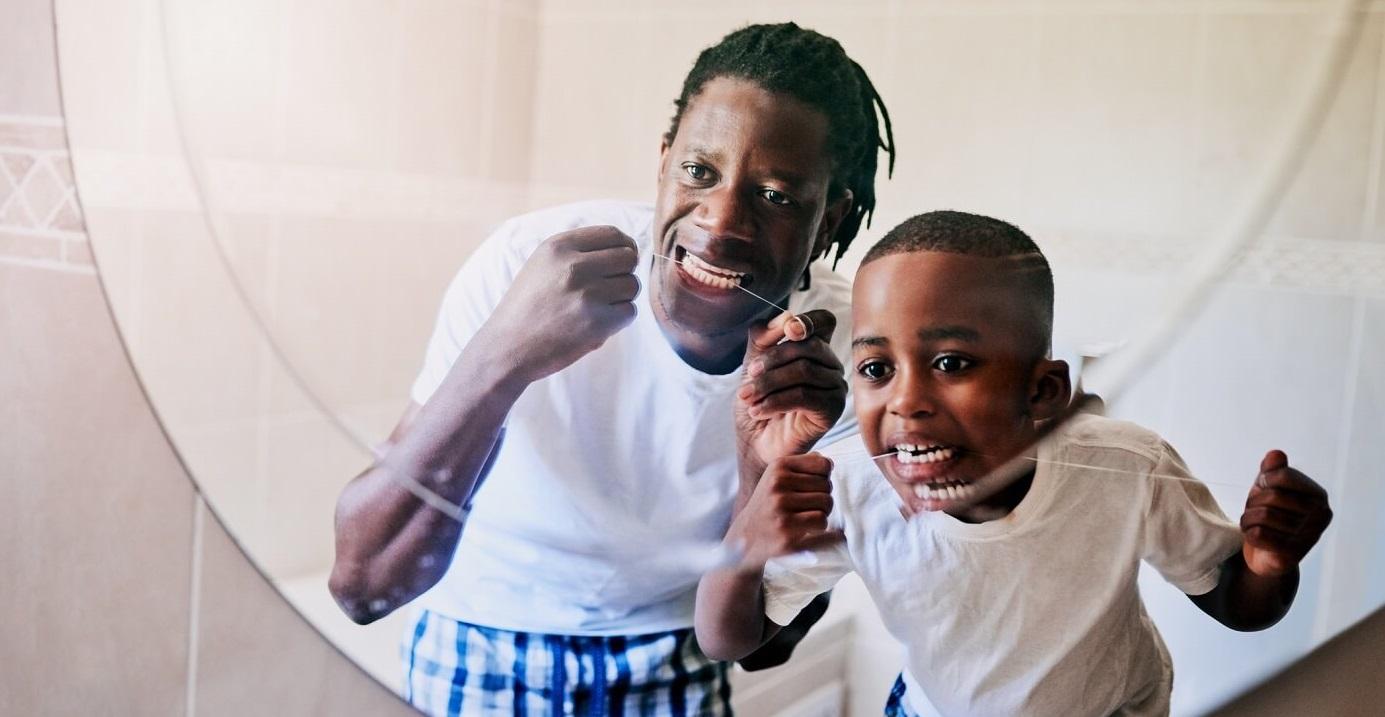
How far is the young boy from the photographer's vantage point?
49 cm

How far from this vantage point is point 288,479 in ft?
2.44

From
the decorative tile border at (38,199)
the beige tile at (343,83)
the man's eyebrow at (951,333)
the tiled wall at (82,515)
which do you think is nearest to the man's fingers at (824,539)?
the man's eyebrow at (951,333)

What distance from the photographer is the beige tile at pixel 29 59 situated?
0.88 m

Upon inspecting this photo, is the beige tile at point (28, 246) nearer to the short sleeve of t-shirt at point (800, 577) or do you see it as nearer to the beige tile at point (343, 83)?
the beige tile at point (343, 83)

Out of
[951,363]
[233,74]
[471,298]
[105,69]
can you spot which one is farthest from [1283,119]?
[105,69]

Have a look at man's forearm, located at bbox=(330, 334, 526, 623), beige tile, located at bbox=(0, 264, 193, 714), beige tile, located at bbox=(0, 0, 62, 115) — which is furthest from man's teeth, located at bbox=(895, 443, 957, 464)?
beige tile, located at bbox=(0, 0, 62, 115)

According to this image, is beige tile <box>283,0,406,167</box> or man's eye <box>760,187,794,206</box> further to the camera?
beige tile <box>283,0,406,167</box>

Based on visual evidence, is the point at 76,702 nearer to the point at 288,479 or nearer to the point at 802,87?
the point at 288,479

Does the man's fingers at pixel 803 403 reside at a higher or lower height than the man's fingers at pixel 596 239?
lower

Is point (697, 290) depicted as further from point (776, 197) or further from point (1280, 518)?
point (1280, 518)

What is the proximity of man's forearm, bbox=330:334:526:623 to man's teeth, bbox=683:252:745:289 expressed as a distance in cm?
13

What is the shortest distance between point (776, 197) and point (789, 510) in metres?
0.15

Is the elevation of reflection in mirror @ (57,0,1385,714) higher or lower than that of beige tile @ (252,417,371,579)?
higher

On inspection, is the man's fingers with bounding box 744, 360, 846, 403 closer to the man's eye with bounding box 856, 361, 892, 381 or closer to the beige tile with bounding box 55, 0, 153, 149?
the man's eye with bounding box 856, 361, 892, 381
